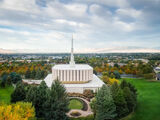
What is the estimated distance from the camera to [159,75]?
59.3 m

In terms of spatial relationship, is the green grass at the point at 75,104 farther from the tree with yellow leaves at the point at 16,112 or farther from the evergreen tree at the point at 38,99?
the tree with yellow leaves at the point at 16,112

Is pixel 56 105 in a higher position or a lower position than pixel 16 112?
lower

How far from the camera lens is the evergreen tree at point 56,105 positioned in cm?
2045

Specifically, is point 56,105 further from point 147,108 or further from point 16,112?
point 147,108

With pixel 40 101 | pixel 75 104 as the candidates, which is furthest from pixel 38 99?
pixel 75 104

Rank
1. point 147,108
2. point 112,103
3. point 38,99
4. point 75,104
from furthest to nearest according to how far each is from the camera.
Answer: point 75,104
point 147,108
point 38,99
point 112,103

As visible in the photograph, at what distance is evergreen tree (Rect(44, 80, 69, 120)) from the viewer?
20.5m

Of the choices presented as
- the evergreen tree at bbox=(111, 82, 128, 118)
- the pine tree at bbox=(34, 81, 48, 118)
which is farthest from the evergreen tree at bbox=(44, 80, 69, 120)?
the evergreen tree at bbox=(111, 82, 128, 118)

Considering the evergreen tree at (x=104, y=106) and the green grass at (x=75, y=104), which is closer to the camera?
the evergreen tree at (x=104, y=106)

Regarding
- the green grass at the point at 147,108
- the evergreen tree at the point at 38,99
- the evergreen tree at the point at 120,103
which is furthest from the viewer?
the green grass at the point at 147,108

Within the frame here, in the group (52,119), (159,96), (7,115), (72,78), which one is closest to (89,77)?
(72,78)

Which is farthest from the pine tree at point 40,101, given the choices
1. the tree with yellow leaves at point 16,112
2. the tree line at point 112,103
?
the tree line at point 112,103

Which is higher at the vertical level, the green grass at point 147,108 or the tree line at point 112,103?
the tree line at point 112,103

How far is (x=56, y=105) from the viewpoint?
20609mm
